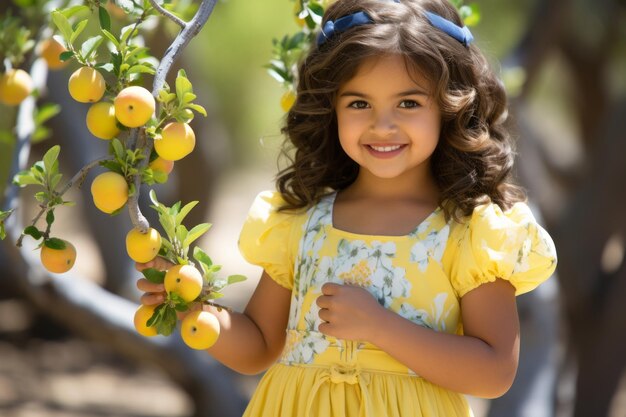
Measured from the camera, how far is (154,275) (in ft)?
5.16

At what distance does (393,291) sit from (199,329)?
432 millimetres

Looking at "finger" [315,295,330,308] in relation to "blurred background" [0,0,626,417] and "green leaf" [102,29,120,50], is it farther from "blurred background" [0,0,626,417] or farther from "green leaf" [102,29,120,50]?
"blurred background" [0,0,626,417]

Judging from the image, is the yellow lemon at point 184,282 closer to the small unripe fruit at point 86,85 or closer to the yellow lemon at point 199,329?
the yellow lemon at point 199,329

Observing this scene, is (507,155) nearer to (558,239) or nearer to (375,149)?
(375,149)

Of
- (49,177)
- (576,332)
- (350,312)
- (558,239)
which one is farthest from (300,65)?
(558,239)

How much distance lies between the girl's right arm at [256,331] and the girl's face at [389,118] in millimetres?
372

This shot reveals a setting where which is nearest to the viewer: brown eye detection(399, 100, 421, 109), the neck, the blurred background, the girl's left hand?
the girl's left hand

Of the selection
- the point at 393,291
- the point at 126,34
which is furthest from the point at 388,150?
the point at 126,34

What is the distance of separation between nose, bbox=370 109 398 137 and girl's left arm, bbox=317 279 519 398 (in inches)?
11.9

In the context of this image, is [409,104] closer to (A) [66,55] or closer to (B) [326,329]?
(B) [326,329]

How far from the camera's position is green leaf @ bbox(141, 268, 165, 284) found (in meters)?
1.57

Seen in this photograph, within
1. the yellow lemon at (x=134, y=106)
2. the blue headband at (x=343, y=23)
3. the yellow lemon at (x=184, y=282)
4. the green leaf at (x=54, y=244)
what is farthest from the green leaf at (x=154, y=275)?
the blue headband at (x=343, y=23)

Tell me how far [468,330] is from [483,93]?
0.51 metres

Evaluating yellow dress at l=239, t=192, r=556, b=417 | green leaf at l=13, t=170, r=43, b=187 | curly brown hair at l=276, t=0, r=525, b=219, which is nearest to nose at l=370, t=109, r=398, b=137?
curly brown hair at l=276, t=0, r=525, b=219
